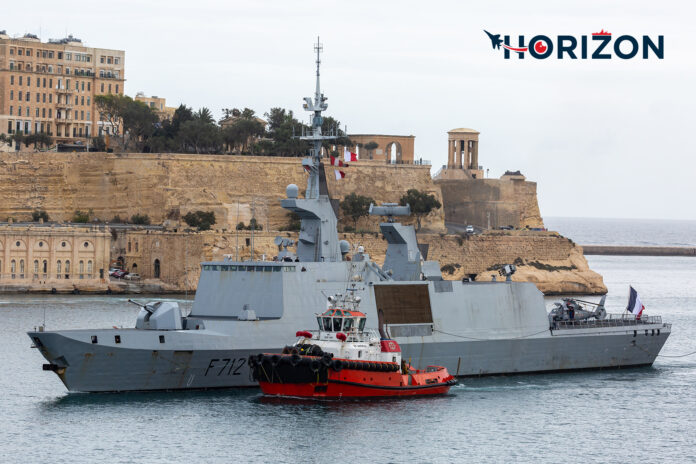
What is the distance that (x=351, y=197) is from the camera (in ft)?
246

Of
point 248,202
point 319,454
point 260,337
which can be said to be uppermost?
point 248,202

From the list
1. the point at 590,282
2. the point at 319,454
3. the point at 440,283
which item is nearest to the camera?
the point at 319,454

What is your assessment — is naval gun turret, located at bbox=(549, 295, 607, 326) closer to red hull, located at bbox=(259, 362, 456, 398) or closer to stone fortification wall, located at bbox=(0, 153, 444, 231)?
red hull, located at bbox=(259, 362, 456, 398)

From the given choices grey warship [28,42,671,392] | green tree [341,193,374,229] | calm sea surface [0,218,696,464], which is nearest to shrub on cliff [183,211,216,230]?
green tree [341,193,374,229]

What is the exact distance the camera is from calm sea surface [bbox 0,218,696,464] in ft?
83.2

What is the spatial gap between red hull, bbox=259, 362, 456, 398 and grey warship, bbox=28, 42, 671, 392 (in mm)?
1734

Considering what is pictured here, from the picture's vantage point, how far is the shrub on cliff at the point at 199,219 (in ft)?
232

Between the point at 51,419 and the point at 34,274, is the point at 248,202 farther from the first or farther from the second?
the point at 51,419

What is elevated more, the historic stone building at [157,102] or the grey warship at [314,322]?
the historic stone building at [157,102]

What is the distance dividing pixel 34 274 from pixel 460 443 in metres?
41.9

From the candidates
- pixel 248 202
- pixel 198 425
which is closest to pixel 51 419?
pixel 198 425

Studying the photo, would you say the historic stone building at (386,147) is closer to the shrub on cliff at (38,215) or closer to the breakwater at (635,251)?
the shrub on cliff at (38,215)

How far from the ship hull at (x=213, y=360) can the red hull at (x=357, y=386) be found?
1614mm

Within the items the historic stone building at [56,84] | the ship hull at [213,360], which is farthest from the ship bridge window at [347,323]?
the historic stone building at [56,84]
